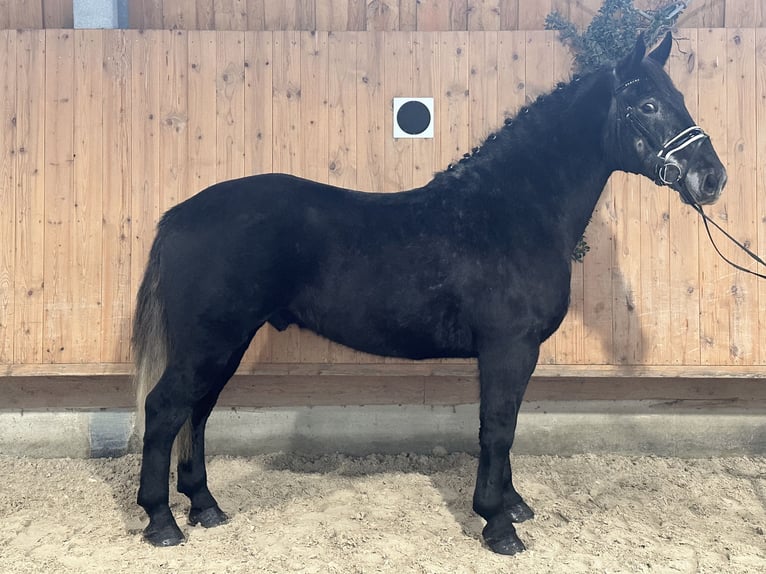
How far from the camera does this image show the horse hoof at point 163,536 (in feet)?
9.10

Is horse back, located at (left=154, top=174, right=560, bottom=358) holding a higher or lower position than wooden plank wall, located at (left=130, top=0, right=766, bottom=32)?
lower

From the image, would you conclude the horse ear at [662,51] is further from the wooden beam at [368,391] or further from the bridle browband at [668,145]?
the wooden beam at [368,391]

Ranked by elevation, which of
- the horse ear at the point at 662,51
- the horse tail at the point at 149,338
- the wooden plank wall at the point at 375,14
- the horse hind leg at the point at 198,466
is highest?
the wooden plank wall at the point at 375,14

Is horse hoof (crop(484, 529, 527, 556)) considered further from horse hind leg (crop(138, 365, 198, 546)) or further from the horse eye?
the horse eye

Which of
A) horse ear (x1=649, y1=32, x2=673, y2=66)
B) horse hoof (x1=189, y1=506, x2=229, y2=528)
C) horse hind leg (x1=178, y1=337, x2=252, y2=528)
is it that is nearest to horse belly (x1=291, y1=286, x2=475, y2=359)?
horse hind leg (x1=178, y1=337, x2=252, y2=528)

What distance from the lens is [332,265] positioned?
2828mm

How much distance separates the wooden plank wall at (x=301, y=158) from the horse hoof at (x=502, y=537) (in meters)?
1.37

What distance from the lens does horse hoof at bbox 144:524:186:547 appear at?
2774mm

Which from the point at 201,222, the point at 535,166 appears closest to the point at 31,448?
the point at 201,222

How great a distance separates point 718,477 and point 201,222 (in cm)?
346

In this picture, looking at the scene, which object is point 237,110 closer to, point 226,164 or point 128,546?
point 226,164

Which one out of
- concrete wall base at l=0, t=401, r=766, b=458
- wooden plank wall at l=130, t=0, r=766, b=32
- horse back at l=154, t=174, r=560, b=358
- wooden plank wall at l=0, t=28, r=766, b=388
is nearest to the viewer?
horse back at l=154, t=174, r=560, b=358

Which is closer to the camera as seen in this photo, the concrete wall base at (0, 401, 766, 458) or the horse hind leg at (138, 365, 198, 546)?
the horse hind leg at (138, 365, 198, 546)

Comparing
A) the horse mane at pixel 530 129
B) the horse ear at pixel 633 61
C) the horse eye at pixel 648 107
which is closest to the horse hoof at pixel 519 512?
the horse mane at pixel 530 129
